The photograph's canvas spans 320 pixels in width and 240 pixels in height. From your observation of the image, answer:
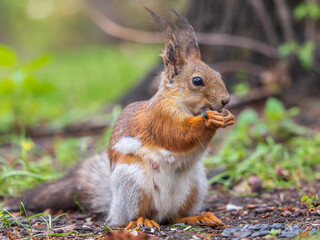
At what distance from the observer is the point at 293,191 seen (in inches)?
158

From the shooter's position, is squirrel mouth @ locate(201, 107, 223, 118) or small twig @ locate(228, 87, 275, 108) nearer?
squirrel mouth @ locate(201, 107, 223, 118)

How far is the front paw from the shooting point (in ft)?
9.50

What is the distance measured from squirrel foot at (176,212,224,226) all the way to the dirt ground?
5 cm

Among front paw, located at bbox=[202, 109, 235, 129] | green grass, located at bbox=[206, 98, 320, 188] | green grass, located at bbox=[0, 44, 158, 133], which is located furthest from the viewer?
green grass, located at bbox=[0, 44, 158, 133]

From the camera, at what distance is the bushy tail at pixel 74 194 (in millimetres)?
3611

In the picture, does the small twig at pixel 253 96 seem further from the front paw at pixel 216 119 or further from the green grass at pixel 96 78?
the front paw at pixel 216 119

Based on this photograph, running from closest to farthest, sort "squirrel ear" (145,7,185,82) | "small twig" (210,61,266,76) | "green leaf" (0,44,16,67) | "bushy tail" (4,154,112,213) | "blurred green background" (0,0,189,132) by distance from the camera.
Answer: "squirrel ear" (145,7,185,82) → "bushy tail" (4,154,112,213) → "green leaf" (0,44,16,67) → "blurred green background" (0,0,189,132) → "small twig" (210,61,266,76)

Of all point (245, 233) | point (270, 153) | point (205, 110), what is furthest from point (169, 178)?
point (270, 153)

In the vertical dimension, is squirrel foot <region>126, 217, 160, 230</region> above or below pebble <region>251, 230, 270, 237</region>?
below

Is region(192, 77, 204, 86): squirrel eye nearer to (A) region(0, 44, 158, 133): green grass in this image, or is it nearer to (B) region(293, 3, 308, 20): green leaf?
(A) region(0, 44, 158, 133): green grass

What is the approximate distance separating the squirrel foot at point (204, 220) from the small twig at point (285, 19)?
12.8 feet

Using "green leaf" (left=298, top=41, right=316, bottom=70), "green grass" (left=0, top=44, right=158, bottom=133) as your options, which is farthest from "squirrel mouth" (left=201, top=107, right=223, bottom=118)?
"green leaf" (left=298, top=41, right=316, bottom=70)

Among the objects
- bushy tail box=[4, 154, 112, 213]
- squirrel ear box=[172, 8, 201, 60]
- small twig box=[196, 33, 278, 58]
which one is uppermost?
small twig box=[196, 33, 278, 58]

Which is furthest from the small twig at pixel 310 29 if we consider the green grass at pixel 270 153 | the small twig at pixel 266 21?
the green grass at pixel 270 153
